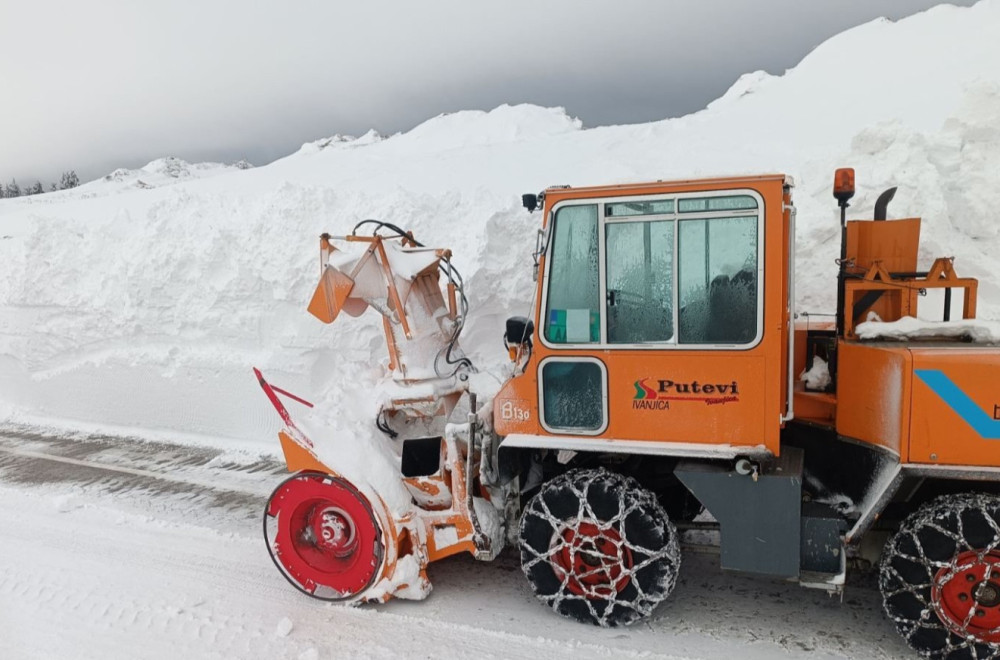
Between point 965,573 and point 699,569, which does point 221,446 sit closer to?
point 699,569

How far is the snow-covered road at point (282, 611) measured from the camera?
3.79 m

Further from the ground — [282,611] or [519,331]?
[519,331]

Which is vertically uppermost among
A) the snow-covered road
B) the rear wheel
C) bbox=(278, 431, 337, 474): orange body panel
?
bbox=(278, 431, 337, 474): orange body panel

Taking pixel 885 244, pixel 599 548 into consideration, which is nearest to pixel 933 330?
pixel 885 244

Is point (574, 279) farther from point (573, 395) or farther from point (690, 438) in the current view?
point (690, 438)

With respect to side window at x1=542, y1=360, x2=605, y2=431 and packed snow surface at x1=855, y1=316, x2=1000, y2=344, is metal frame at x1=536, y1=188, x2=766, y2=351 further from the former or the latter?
packed snow surface at x1=855, y1=316, x2=1000, y2=344

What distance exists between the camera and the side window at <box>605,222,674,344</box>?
11.8 feet

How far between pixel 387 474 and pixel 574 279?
66.5 inches

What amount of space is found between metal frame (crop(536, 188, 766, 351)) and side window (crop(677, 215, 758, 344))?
21 millimetres

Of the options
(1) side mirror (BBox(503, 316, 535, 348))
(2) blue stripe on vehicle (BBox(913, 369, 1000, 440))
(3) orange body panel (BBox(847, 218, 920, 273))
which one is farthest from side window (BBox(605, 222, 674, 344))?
(3) orange body panel (BBox(847, 218, 920, 273))

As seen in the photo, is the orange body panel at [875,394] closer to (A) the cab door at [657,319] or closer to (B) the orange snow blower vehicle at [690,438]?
(B) the orange snow blower vehicle at [690,438]

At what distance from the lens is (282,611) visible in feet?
13.8

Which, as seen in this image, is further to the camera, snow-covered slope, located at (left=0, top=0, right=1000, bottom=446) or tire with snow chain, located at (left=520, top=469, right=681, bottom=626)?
snow-covered slope, located at (left=0, top=0, right=1000, bottom=446)

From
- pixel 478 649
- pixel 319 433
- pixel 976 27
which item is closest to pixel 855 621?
pixel 478 649
